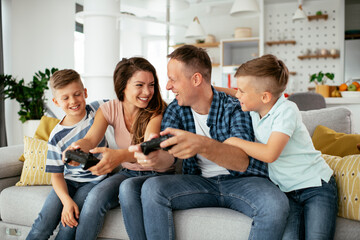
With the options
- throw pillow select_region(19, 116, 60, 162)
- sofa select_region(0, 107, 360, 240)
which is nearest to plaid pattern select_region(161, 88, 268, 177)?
sofa select_region(0, 107, 360, 240)

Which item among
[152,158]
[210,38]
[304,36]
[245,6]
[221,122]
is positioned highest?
[210,38]

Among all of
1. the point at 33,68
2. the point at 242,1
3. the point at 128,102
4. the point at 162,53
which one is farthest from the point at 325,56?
the point at 128,102

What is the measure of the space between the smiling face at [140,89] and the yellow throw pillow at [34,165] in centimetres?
72

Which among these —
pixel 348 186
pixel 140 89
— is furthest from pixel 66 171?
pixel 348 186

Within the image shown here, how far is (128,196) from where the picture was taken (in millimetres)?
→ 1565

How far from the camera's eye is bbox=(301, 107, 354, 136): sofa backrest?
7.00 ft

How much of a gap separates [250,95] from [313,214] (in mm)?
528

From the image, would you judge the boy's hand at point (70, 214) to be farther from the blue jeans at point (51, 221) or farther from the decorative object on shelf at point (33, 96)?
the decorative object on shelf at point (33, 96)

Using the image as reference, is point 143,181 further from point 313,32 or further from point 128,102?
point 313,32

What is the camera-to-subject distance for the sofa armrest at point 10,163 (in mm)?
2158

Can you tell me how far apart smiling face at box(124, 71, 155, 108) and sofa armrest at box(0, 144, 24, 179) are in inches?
35.4

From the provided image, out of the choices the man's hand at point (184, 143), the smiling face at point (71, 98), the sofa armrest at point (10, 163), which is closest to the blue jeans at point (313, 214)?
the man's hand at point (184, 143)

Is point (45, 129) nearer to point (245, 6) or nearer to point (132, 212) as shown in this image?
point (132, 212)

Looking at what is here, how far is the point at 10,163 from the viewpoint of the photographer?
7.20 ft
